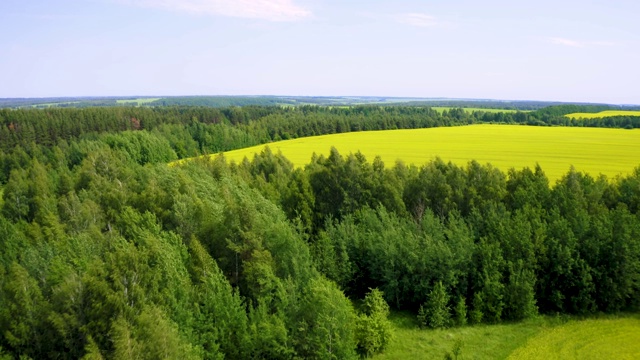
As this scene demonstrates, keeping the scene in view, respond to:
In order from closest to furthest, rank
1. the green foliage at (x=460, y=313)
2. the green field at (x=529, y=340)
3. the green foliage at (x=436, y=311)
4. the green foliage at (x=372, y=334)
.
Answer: the green field at (x=529, y=340)
the green foliage at (x=372, y=334)
the green foliage at (x=436, y=311)
the green foliage at (x=460, y=313)

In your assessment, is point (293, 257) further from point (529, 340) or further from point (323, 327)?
point (529, 340)

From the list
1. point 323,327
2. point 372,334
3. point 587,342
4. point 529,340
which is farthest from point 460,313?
point 323,327

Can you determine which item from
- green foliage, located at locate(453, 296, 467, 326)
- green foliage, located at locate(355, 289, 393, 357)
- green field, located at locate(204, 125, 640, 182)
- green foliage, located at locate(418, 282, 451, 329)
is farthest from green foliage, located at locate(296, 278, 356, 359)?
green field, located at locate(204, 125, 640, 182)

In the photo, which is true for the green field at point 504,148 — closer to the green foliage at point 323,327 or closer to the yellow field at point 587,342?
the yellow field at point 587,342

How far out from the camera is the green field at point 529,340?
91.5 ft

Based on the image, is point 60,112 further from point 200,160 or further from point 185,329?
point 185,329

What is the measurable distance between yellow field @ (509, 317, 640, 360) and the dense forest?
79.7 inches

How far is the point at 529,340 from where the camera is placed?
29719 millimetres

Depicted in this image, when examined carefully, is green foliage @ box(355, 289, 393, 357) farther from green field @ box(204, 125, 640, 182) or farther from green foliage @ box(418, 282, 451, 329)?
green field @ box(204, 125, 640, 182)

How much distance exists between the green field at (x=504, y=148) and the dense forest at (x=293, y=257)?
21519 millimetres


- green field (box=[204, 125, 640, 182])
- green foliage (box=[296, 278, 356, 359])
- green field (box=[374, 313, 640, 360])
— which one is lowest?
green field (box=[374, 313, 640, 360])

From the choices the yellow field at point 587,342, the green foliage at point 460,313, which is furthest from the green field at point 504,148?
the green foliage at point 460,313

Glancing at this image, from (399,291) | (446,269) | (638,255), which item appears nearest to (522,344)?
(446,269)

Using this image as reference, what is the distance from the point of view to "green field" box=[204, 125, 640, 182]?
63531 millimetres
